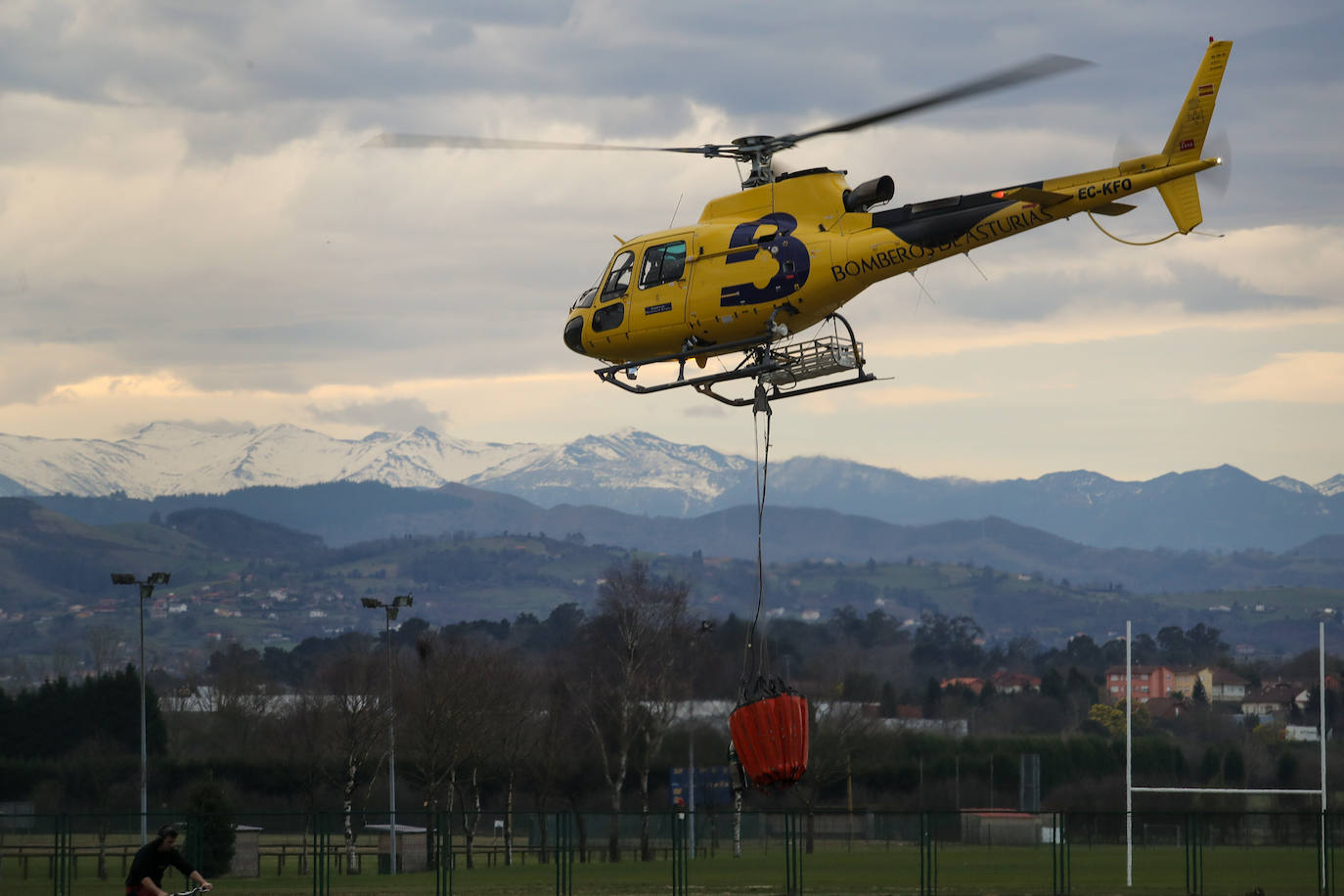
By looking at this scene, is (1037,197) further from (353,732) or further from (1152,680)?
(1152,680)

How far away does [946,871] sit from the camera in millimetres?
50312

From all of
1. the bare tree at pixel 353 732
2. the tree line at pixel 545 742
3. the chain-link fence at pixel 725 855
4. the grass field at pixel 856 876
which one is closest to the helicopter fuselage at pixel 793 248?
the chain-link fence at pixel 725 855

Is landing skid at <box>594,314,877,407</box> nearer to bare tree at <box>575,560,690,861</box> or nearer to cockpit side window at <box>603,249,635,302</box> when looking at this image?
cockpit side window at <box>603,249,635,302</box>

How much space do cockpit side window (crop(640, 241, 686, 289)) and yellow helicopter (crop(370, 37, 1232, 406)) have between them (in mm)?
22

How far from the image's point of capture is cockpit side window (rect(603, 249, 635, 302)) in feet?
89.4

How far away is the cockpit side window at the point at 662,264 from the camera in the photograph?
26406 mm

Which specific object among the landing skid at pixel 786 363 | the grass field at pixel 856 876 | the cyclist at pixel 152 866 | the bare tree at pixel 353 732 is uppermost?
the landing skid at pixel 786 363

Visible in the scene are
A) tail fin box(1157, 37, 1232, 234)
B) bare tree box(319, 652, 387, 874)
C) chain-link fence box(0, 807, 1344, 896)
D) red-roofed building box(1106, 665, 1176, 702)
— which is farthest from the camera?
red-roofed building box(1106, 665, 1176, 702)

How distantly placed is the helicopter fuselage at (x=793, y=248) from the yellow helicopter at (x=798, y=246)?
2cm

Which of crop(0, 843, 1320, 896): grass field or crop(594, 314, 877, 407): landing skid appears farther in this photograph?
crop(0, 843, 1320, 896): grass field

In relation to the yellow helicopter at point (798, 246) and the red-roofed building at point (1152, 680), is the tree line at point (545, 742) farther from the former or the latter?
the red-roofed building at point (1152, 680)

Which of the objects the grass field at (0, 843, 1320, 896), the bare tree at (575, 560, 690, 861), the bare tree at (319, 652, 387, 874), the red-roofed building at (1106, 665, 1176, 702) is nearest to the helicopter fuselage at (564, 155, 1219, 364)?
the grass field at (0, 843, 1320, 896)

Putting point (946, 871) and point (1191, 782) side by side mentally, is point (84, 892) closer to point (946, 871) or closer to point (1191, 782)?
point (946, 871)

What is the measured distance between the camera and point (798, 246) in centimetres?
2528
